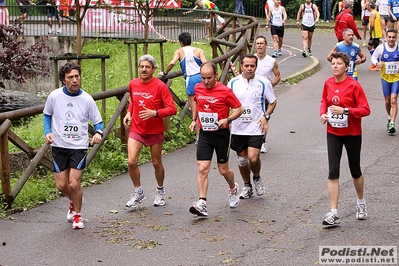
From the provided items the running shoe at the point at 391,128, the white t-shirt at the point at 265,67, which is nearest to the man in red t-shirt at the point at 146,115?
the white t-shirt at the point at 265,67

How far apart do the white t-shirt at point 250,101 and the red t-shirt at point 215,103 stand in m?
0.53

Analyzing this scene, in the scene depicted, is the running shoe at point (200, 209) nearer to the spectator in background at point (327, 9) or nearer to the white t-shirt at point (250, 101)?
the white t-shirt at point (250, 101)

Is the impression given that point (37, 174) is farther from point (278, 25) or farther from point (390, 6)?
point (390, 6)

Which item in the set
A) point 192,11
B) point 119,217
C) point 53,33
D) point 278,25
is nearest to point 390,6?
point 278,25

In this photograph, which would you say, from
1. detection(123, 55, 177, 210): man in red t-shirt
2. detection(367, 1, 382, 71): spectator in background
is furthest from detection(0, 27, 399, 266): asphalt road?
detection(367, 1, 382, 71): spectator in background

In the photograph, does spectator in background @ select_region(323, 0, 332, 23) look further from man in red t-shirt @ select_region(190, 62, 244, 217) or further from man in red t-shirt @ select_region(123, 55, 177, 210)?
man in red t-shirt @ select_region(190, 62, 244, 217)

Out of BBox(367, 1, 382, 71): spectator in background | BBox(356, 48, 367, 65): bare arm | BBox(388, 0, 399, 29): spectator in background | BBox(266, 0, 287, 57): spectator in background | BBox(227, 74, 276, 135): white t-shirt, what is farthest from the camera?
BBox(388, 0, 399, 29): spectator in background

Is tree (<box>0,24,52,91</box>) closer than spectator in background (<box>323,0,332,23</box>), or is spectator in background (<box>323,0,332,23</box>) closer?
tree (<box>0,24,52,91</box>)

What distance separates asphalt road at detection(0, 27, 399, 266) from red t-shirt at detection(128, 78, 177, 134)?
975 mm

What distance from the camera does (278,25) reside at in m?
23.8

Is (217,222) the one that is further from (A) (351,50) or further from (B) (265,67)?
(A) (351,50)

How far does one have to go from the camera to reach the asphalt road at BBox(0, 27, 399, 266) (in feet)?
25.5

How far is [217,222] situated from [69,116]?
1.94 metres

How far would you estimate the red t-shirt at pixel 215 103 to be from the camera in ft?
29.7
